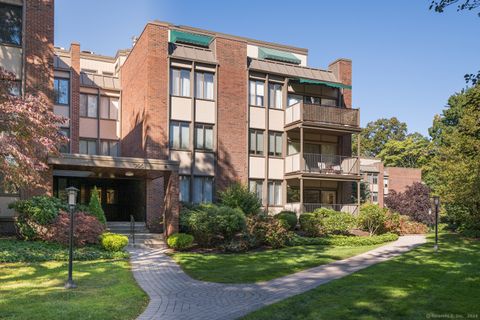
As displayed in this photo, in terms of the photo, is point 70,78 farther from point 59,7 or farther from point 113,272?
point 113,272

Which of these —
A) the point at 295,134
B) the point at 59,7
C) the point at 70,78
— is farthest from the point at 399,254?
the point at 70,78

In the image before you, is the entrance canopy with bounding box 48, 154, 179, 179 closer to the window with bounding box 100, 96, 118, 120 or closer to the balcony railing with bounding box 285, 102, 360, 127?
the balcony railing with bounding box 285, 102, 360, 127

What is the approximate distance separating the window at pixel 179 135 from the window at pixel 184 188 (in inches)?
67.6

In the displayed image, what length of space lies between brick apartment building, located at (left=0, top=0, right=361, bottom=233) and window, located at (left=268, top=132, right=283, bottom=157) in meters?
0.06

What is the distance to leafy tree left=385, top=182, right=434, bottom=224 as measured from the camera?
39850 mm

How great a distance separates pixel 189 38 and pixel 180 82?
359cm

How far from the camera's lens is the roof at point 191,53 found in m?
25.4

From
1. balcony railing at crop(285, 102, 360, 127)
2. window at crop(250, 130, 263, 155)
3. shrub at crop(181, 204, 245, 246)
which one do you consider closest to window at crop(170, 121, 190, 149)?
window at crop(250, 130, 263, 155)

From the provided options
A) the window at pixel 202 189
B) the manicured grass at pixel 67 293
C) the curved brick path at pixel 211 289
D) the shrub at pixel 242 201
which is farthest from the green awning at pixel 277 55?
the manicured grass at pixel 67 293

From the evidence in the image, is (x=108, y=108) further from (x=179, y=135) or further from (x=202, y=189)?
(x=202, y=189)

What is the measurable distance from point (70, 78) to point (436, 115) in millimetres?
51549

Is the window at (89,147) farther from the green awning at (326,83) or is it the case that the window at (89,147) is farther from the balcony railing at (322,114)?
the green awning at (326,83)

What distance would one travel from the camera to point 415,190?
41375 mm

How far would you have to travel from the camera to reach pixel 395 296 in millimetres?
9945
